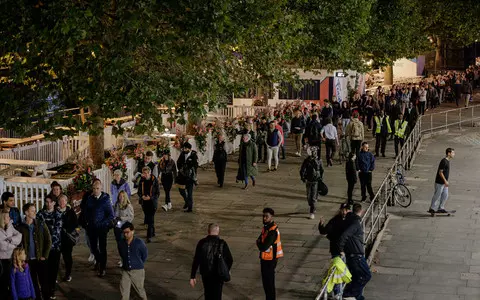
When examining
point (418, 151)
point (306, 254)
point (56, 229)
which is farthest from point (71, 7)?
point (418, 151)

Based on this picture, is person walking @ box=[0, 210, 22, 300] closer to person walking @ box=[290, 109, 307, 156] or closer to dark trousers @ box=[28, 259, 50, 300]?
dark trousers @ box=[28, 259, 50, 300]

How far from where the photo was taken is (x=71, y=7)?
54.0 feet

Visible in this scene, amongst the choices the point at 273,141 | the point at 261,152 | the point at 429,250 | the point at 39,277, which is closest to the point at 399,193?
the point at 429,250

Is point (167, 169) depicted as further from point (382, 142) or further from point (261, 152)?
point (382, 142)

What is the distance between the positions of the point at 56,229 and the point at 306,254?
15.7ft

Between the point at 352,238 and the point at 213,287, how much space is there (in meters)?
2.23

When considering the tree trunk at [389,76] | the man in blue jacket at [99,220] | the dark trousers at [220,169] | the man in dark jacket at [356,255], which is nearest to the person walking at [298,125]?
the dark trousers at [220,169]

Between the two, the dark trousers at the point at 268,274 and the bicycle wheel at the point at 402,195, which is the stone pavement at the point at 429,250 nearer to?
the bicycle wheel at the point at 402,195

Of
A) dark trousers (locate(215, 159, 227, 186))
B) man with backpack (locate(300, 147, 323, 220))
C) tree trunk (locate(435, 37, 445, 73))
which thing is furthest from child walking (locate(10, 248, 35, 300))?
tree trunk (locate(435, 37, 445, 73))

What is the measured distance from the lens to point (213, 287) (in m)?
12.0

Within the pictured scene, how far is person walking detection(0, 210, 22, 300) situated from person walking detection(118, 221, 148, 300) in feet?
5.11

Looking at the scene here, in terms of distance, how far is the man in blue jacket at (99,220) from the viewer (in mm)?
14305

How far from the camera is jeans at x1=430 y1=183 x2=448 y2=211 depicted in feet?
62.2

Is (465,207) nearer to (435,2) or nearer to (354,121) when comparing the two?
(354,121)
